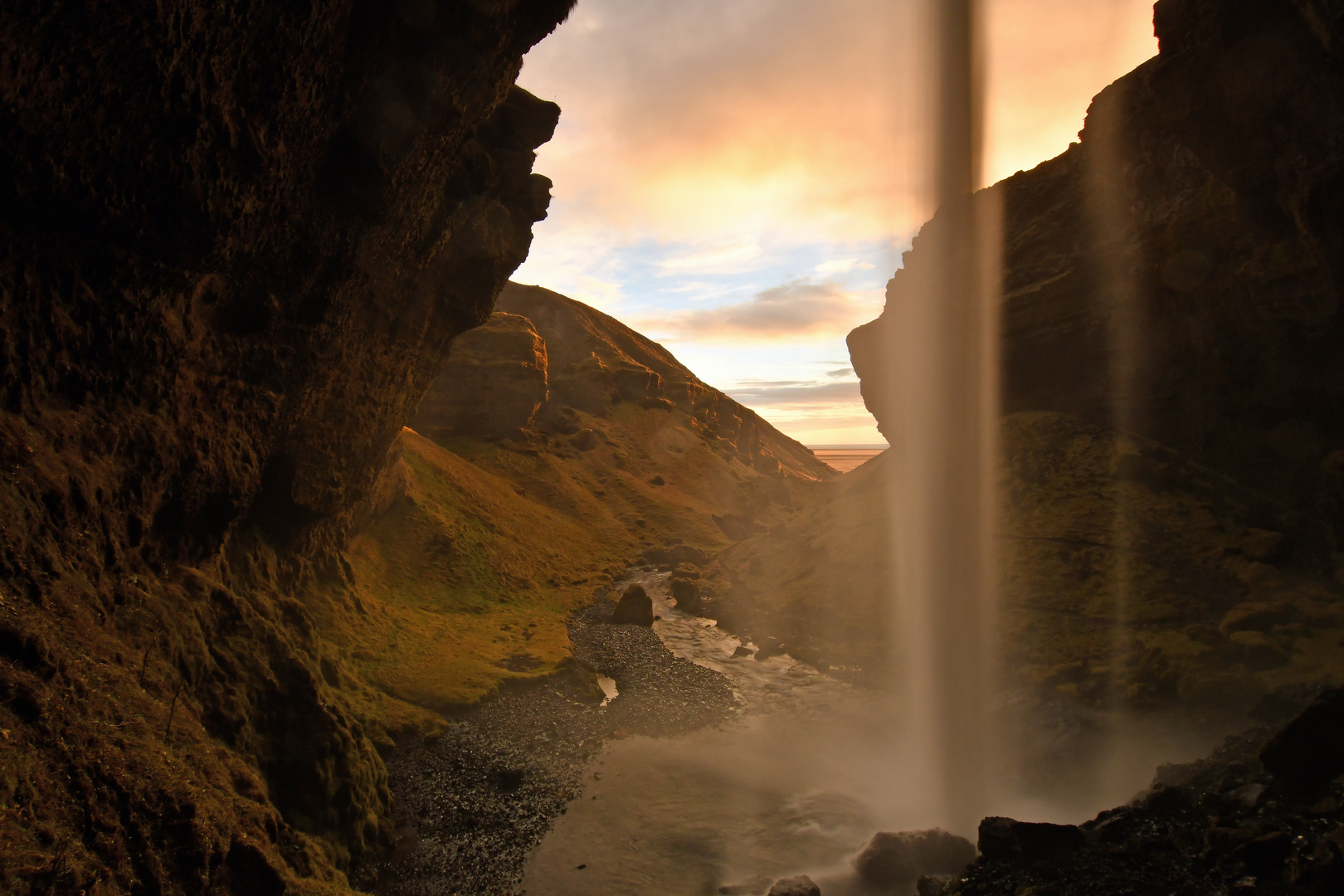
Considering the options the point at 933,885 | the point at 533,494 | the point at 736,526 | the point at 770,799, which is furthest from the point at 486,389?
the point at 933,885

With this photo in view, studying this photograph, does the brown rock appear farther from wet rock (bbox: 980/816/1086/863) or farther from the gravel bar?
wet rock (bbox: 980/816/1086/863)

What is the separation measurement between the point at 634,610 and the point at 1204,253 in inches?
1257

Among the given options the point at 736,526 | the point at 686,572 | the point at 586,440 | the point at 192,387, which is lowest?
the point at 686,572

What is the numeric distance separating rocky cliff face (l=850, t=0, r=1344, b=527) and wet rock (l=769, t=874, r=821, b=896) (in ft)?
75.0

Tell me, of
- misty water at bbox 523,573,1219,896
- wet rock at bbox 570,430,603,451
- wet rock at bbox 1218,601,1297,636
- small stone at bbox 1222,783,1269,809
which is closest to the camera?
small stone at bbox 1222,783,1269,809

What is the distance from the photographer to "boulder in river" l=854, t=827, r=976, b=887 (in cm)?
1495

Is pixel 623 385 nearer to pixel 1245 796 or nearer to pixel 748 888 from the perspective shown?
pixel 748 888

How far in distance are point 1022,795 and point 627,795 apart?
37.8 ft

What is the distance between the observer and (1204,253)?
91.3 ft

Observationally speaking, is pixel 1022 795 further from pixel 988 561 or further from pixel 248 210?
pixel 248 210

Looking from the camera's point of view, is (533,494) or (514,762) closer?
(514,762)

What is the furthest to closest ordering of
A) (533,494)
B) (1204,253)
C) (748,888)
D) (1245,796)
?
1. (533,494)
2. (1204,253)
3. (748,888)
4. (1245,796)

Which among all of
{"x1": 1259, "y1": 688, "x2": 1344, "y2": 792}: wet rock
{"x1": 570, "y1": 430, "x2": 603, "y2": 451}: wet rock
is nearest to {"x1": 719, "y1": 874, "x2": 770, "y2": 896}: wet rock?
{"x1": 1259, "y1": 688, "x2": 1344, "y2": 792}: wet rock

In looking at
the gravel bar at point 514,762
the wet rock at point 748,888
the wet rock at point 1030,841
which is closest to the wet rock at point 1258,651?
the wet rock at point 1030,841
